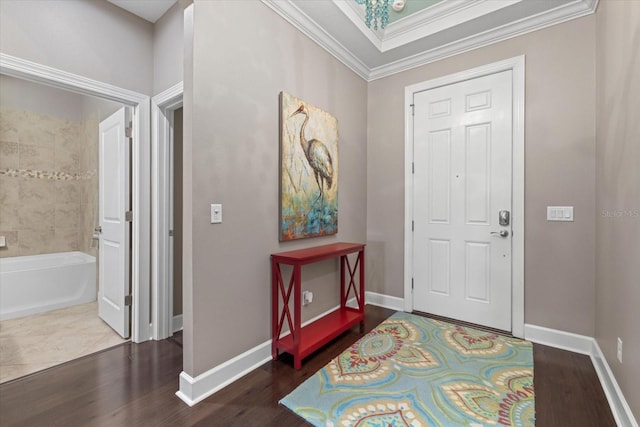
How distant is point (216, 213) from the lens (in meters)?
1.83

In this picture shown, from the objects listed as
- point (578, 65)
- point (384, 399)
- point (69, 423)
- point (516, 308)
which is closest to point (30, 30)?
point (69, 423)

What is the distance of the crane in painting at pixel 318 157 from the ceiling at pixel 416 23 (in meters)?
0.78

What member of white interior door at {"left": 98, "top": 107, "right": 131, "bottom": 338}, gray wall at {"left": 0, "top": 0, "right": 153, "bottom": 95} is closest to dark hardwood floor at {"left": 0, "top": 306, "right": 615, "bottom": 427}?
white interior door at {"left": 98, "top": 107, "right": 131, "bottom": 338}

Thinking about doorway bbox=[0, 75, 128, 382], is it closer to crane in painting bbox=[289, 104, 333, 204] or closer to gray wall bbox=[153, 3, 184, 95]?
gray wall bbox=[153, 3, 184, 95]

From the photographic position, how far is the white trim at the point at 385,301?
126 inches

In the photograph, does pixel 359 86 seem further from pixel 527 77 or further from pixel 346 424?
pixel 346 424

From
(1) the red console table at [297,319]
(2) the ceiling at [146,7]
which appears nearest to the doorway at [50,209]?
(2) the ceiling at [146,7]

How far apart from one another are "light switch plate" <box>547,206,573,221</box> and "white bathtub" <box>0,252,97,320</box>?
496cm

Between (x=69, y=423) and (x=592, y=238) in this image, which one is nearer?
(x=69, y=423)

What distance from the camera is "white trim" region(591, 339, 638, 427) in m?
1.43

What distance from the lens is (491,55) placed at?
267 cm

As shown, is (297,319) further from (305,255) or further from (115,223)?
(115,223)

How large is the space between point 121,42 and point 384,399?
329 centimetres

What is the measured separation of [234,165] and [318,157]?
0.92 meters
